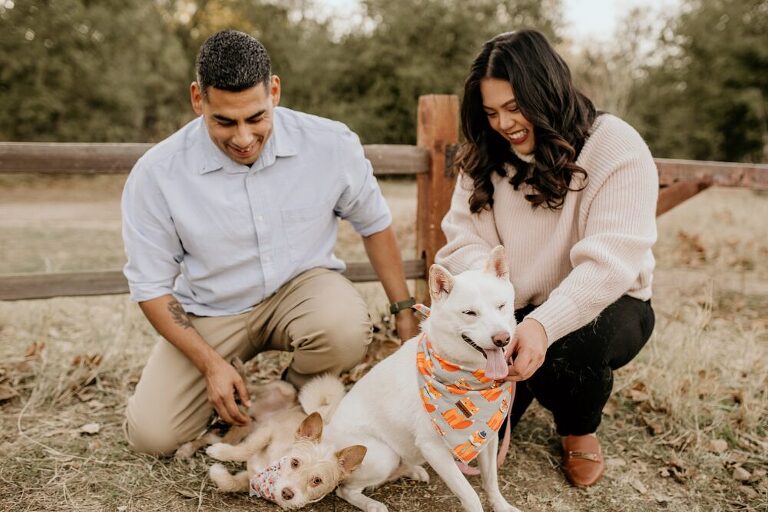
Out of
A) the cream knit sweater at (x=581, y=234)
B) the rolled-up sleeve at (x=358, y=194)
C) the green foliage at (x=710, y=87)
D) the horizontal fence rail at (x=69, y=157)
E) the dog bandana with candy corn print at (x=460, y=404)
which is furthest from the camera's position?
the green foliage at (x=710, y=87)

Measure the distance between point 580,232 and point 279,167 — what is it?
1442 millimetres

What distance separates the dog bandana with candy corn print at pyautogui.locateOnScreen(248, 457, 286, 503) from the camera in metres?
2.52

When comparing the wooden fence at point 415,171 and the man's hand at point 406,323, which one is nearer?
the man's hand at point 406,323

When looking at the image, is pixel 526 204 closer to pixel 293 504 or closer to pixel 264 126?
pixel 264 126

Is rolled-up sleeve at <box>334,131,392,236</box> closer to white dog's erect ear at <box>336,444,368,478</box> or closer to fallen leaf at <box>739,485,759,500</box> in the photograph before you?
white dog's erect ear at <box>336,444,368,478</box>

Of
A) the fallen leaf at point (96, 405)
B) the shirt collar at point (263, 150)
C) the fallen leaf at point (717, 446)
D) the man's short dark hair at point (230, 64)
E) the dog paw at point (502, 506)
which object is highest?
the man's short dark hair at point (230, 64)

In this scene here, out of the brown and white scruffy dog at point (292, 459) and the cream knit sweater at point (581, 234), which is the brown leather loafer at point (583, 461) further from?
the brown and white scruffy dog at point (292, 459)

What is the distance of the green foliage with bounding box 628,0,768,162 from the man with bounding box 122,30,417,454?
18.9 m

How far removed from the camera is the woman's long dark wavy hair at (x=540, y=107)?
2.70 metres

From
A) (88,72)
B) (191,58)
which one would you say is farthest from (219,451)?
(191,58)

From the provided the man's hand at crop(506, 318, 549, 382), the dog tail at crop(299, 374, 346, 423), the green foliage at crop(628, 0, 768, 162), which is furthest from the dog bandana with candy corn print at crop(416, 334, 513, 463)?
the green foliage at crop(628, 0, 768, 162)

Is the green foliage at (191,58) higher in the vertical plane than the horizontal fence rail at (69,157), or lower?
lower

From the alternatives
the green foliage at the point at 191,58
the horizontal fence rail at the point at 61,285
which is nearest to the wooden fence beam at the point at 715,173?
the horizontal fence rail at the point at 61,285

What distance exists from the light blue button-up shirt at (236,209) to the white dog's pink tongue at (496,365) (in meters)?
1.28
